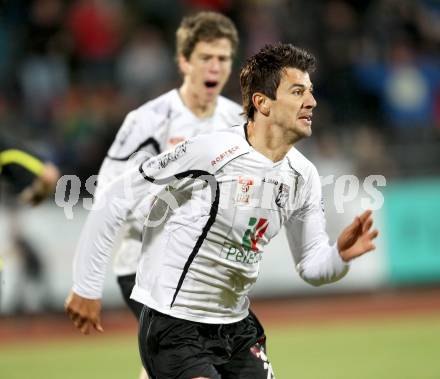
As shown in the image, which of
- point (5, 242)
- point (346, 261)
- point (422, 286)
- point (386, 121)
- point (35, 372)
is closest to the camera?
point (346, 261)

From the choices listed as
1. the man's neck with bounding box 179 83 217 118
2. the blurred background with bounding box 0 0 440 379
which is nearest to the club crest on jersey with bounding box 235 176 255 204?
the man's neck with bounding box 179 83 217 118

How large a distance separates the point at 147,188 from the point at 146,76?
27.1 ft

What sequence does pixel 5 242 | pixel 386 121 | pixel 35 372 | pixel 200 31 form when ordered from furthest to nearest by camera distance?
pixel 386 121 → pixel 5 242 → pixel 35 372 → pixel 200 31

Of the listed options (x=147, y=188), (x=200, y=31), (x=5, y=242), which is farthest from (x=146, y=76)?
(x=147, y=188)

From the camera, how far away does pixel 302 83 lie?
4242 millimetres

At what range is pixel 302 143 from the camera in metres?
11.8

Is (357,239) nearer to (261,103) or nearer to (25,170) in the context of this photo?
(261,103)

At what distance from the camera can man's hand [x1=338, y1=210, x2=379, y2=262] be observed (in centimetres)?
404

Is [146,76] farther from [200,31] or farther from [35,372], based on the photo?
[200,31]

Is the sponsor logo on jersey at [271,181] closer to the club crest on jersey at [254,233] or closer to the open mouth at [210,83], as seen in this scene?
the club crest on jersey at [254,233]

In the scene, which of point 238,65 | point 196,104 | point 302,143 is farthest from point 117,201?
point 238,65

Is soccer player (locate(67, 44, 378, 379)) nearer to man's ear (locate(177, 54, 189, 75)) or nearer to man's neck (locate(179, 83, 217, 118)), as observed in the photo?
man's neck (locate(179, 83, 217, 118))

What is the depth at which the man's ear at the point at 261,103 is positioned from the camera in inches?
168

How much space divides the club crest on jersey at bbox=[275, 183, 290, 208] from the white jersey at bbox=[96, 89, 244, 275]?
1.21m
